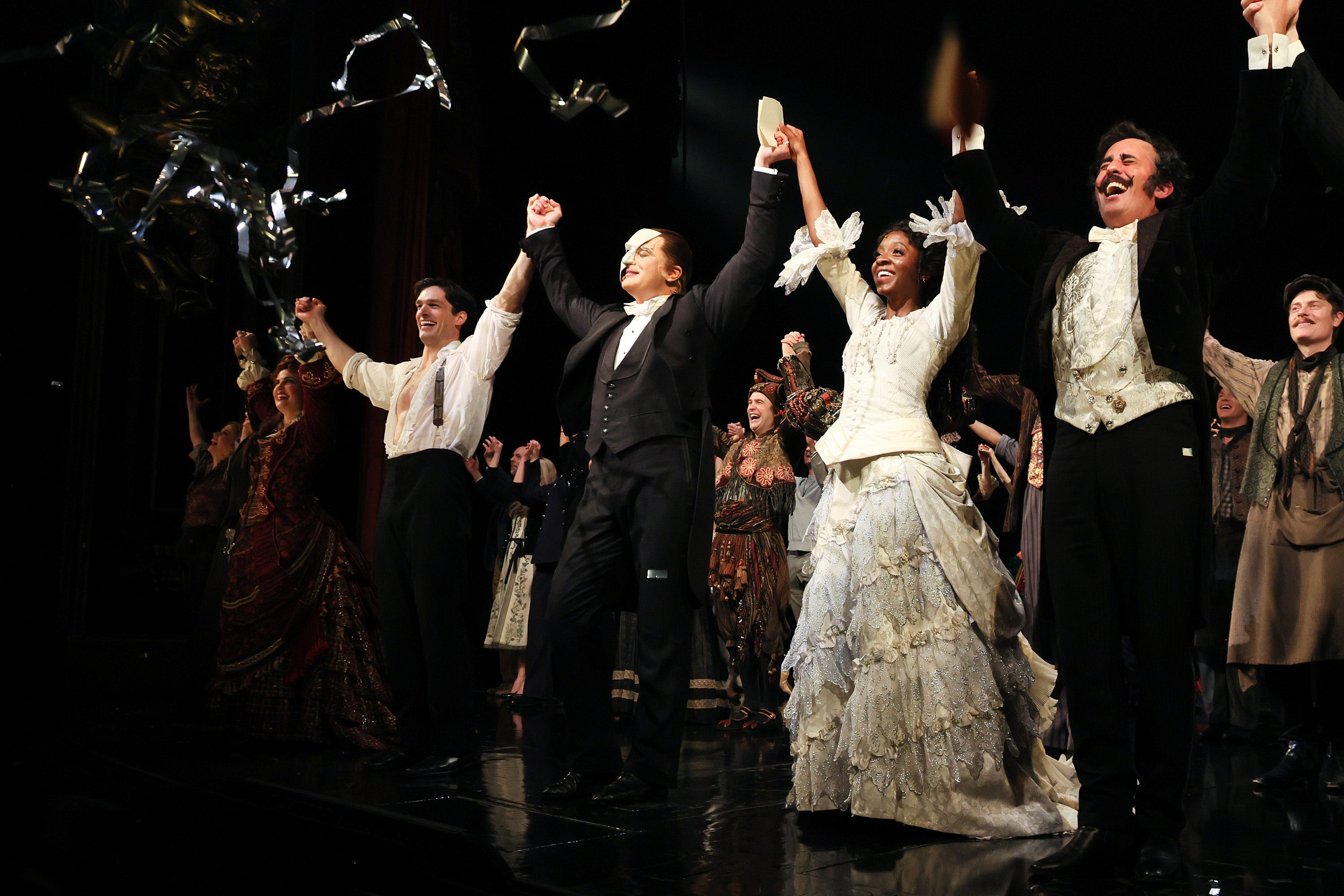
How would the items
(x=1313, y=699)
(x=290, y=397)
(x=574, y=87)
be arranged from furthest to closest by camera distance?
(x=290, y=397), (x=1313, y=699), (x=574, y=87)

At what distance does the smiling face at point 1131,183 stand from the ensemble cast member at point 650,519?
1.04 m

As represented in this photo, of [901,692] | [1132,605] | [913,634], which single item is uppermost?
[1132,605]

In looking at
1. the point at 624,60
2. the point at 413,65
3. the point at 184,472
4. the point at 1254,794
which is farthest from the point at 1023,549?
the point at 184,472

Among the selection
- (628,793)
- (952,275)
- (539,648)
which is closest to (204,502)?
(539,648)

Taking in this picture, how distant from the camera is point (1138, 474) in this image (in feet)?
7.02

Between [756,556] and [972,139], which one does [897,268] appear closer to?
[972,139]

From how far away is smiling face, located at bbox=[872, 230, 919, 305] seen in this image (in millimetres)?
3150

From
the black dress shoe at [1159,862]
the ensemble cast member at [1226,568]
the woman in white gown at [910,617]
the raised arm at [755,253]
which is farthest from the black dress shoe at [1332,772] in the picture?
the raised arm at [755,253]

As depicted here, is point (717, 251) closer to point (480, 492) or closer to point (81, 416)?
point (480, 492)

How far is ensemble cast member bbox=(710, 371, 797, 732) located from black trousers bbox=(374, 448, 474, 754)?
216 centimetres

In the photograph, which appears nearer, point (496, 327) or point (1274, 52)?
point (1274, 52)

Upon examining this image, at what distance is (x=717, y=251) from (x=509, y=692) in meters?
3.48

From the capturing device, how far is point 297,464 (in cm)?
455

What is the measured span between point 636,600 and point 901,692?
0.87 metres
